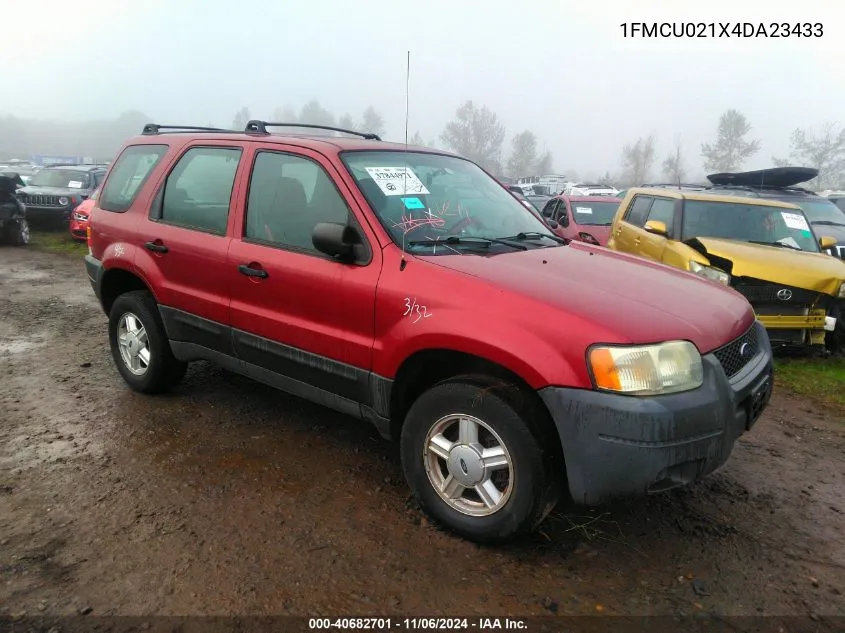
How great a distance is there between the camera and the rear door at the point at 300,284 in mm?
3080

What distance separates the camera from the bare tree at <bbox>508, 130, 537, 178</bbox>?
89.5m

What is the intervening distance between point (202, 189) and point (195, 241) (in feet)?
1.24

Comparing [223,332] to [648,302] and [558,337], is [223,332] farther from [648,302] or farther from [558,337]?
[648,302]

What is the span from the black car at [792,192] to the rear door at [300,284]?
7396mm

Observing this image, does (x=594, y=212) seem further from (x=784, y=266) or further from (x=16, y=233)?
(x=16, y=233)

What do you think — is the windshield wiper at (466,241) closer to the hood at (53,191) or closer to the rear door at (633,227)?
the rear door at (633,227)

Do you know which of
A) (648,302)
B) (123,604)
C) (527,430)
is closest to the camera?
(123,604)

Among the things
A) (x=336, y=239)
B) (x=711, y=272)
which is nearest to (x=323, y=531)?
(x=336, y=239)

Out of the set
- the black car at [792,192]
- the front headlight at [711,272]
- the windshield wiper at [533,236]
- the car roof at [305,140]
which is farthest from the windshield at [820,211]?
the car roof at [305,140]

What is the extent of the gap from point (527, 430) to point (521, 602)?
0.68 meters

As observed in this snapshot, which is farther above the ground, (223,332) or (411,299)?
(411,299)

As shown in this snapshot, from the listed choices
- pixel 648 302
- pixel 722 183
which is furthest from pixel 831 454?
pixel 722 183

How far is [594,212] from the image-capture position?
11.3 metres

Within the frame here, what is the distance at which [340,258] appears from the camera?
308 centimetres
